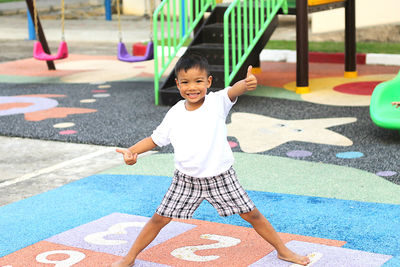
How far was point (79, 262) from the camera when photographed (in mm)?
3959

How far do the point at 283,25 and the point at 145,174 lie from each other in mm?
11245

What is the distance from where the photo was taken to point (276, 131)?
705cm

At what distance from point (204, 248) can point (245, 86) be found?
3.42ft

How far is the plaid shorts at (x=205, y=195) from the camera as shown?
3.71 meters

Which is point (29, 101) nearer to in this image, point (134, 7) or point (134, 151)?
point (134, 151)

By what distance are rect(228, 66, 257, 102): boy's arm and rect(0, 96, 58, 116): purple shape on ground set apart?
5078 mm

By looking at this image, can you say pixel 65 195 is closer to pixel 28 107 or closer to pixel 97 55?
pixel 28 107

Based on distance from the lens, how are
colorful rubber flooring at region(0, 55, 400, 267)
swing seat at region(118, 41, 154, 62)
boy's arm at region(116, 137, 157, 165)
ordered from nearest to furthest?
boy's arm at region(116, 137, 157, 165), colorful rubber flooring at region(0, 55, 400, 267), swing seat at region(118, 41, 154, 62)

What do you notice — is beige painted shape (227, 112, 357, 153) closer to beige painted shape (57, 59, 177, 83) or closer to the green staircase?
the green staircase

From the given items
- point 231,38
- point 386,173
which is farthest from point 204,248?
point 231,38

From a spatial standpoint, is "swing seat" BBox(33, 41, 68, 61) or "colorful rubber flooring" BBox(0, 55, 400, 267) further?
"swing seat" BBox(33, 41, 68, 61)

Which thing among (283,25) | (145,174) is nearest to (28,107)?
(145,174)

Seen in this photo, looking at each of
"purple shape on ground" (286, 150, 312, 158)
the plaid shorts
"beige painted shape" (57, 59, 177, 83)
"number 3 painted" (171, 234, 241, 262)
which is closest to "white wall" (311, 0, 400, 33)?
"beige painted shape" (57, 59, 177, 83)

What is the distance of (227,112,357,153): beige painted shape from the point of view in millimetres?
6559
